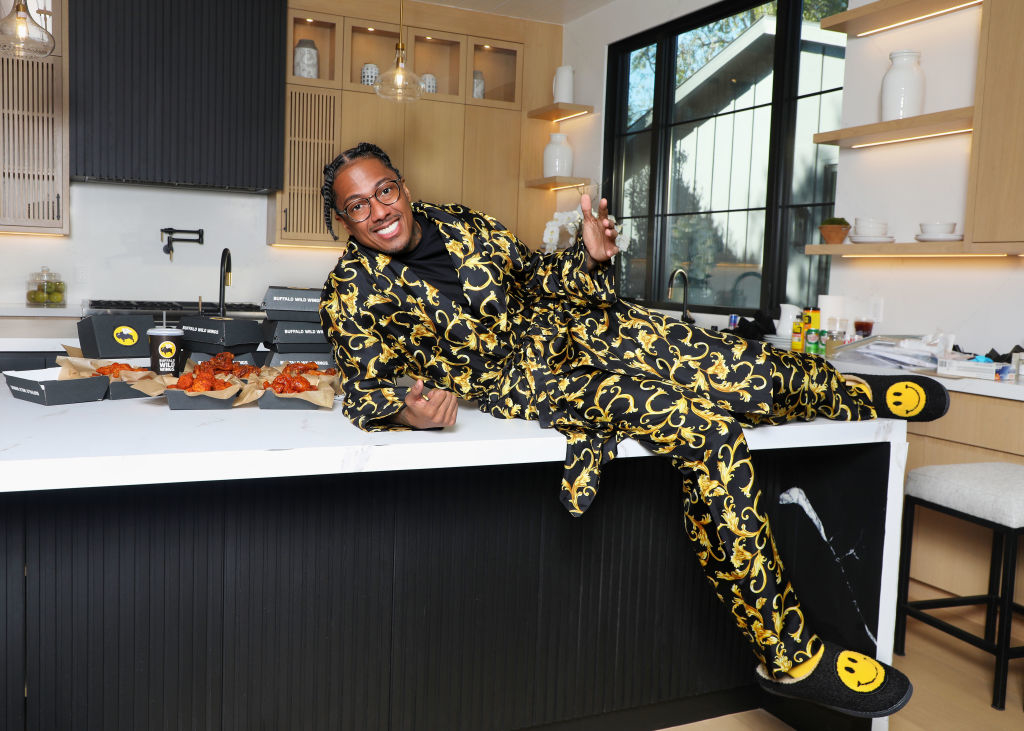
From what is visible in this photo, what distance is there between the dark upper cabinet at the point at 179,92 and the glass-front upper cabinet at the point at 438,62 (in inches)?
32.8

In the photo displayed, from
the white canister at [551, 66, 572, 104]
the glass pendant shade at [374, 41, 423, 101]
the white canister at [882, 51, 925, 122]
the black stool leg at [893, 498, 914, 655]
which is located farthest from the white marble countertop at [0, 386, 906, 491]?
the white canister at [551, 66, 572, 104]

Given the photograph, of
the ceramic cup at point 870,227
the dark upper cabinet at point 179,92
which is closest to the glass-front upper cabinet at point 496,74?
the dark upper cabinet at point 179,92

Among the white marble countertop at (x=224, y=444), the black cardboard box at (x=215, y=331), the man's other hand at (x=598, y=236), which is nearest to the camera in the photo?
the white marble countertop at (x=224, y=444)

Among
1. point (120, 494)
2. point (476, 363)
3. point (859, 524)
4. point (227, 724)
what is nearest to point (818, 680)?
point (859, 524)

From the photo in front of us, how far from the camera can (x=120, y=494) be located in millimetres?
1492

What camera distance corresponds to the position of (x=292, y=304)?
2.19 m

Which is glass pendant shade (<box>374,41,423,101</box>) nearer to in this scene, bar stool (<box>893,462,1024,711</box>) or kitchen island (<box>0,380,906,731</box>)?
kitchen island (<box>0,380,906,731</box>)

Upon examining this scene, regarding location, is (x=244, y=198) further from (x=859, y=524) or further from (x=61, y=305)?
(x=859, y=524)

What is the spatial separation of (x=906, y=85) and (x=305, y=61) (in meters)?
3.16

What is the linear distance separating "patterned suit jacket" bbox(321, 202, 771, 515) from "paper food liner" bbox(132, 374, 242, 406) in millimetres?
217

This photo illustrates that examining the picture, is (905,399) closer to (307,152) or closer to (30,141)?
(307,152)

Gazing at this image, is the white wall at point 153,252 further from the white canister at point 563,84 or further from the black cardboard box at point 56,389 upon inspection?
the black cardboard box at point 56,389

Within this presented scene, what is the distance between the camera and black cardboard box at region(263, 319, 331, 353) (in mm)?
2203

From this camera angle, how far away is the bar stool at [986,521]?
7.28 feet
